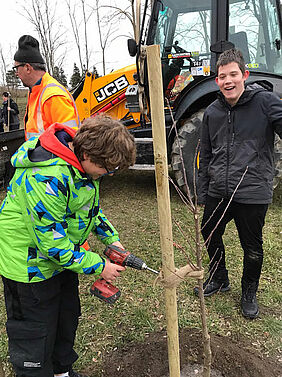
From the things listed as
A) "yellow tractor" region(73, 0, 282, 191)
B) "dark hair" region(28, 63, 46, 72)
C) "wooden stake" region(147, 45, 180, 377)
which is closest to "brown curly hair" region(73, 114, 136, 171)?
"wooden stake" region(147, 45, 180, 377)

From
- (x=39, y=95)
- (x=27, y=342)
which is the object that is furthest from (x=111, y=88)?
(x=27, y=342)

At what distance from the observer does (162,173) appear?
1.45 meters

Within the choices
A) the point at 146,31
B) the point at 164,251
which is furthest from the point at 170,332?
the point at 146,31

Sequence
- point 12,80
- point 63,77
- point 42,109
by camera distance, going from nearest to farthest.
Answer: point 42,109, point 12,80, point 63,77

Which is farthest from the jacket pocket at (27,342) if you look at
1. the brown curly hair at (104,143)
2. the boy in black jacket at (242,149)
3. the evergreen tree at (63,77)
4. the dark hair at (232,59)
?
the evergreen tree at (63,77)

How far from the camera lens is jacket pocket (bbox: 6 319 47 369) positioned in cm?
165

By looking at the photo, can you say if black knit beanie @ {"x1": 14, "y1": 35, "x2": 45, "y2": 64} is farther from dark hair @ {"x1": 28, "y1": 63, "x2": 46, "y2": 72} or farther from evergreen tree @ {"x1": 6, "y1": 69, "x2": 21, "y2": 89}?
evergreen tree @ {"x1": 6, "y1": 69, "x2": 21, "y2": 89}

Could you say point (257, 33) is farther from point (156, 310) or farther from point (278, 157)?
point (156, 310)

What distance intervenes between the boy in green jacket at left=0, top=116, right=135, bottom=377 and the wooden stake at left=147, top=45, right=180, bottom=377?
151mm

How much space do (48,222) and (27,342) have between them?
0.68 meters

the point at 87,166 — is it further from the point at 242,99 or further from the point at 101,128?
the point at 242,99

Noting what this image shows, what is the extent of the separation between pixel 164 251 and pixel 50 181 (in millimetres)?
602

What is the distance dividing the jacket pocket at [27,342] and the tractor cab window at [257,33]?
428 cm

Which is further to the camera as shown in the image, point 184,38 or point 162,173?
point 184,38
